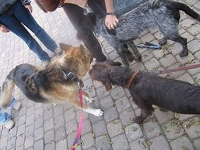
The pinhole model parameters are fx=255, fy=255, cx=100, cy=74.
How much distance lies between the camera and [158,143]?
3.84 m

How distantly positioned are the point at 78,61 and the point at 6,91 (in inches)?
79.6

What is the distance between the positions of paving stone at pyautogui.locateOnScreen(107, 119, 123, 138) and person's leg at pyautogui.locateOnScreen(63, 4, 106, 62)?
147 centimetres

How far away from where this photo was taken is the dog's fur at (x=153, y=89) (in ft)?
10.2

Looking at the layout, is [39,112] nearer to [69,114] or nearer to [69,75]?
[69,114]

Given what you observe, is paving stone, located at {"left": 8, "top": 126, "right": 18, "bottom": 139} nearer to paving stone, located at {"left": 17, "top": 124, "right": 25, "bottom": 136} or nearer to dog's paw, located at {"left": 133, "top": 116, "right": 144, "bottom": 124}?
paving stone, located at {"left": 17, "top": 124, "right": 25, "bottom": 136}

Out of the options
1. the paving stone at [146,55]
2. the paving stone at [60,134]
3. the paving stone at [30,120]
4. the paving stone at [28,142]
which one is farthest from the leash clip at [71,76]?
the paving stone at [30,120]

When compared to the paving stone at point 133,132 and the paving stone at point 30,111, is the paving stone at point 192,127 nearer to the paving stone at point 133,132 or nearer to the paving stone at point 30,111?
the paving stone at point 133,132

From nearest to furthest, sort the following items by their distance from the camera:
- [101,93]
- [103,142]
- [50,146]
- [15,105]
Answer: [103,142], [50,146], [101,93], [15,105]

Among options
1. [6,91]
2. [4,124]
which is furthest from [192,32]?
[4,124]

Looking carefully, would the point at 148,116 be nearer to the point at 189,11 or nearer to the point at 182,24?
the point at 189,11

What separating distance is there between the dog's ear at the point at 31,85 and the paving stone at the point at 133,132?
5.79 ft

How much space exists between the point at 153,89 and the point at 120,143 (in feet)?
4.02

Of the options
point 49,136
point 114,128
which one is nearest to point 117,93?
point 114,128

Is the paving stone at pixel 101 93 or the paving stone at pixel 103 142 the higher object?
the paving stone at pixel 103 142
